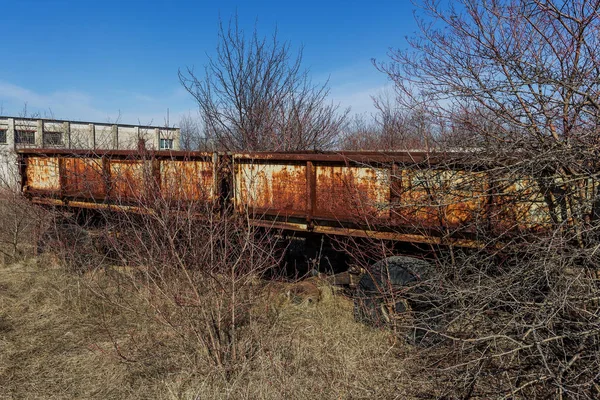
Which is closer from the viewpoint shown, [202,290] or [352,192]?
[202,290]

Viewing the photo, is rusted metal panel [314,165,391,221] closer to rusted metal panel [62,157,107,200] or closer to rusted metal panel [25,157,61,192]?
rusted metal panel [62,157,107,200]

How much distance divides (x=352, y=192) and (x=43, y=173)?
234 inches

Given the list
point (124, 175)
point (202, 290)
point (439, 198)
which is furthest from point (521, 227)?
point (124, 175)

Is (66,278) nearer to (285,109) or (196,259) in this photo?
(196,259)

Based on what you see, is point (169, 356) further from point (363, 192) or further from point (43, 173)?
point (43, 173)

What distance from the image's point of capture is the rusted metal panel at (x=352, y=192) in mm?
4461

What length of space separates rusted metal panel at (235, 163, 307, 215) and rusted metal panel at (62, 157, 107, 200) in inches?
96.8

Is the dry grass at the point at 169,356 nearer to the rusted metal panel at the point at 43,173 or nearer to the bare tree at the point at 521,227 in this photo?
the bare tree at the point at 521,227

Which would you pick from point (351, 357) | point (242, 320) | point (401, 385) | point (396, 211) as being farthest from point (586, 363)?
point (242, 320)

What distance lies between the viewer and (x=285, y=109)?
418 inches

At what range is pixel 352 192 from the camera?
4.64 meters

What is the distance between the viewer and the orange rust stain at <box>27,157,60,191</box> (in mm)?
7641

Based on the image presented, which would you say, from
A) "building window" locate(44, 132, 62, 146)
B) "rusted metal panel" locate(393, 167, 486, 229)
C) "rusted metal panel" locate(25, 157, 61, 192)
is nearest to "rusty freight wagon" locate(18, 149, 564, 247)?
"rusted metal panel" locate(393, 167, 486, 229)

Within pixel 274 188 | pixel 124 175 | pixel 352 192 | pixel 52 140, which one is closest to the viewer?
pixel 352 192
